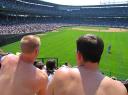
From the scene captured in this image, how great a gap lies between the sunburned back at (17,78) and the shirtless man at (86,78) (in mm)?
868

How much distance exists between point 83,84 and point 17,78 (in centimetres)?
132

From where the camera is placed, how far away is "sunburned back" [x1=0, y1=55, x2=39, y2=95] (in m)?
4.26

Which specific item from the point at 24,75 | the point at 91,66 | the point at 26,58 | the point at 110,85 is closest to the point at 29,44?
the point at 26,58

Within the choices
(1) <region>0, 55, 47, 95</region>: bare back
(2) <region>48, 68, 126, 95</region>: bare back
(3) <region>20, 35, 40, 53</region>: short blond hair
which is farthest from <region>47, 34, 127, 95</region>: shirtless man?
(3) <region>20, 35, 40, 53</region>: short blond hair

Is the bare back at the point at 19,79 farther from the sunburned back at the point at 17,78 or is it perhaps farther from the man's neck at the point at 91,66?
the man's neck at the point at 91,66

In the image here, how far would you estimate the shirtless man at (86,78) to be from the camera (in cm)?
339

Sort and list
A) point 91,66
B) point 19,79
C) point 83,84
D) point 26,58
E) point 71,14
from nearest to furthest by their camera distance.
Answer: point 83,84 → point 91,66 → point 19,79 → point 26,58 → point 71,14

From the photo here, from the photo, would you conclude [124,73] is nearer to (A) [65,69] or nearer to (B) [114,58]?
(B) [114,58]

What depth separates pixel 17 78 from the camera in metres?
4.35

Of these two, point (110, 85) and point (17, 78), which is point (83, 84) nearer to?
point (110, 85)

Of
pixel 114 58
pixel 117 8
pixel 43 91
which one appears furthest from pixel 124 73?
pixel 117 8

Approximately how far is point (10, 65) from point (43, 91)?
0.65 meters

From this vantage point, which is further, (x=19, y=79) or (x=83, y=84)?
(x=19, y=79)

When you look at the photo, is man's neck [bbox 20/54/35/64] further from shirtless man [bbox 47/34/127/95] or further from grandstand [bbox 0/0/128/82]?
grandstand [bbox 0/0/128/82]
